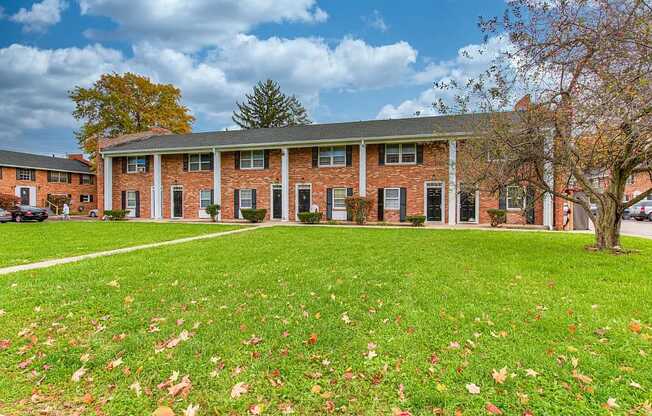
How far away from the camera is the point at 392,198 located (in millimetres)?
19859

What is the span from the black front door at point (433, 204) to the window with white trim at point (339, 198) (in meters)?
4.72

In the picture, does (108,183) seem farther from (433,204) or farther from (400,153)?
(433,204)

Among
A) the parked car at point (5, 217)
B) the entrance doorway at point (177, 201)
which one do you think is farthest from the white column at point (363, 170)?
the parked car at point (5, 217)

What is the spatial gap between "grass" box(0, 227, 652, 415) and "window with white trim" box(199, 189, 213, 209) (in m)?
16.9

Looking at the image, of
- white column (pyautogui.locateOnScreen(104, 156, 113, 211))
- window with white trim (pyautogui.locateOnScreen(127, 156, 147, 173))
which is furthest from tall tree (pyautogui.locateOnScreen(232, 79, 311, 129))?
white column (pyautogui.locateOnScreen(104, 156, 113, 211))

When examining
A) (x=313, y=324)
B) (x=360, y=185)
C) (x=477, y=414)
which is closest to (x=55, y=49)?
(x=360, y=185)

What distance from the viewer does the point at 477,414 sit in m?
2.53

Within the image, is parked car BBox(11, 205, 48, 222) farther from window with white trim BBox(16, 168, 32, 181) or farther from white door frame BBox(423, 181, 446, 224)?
white door frame BBox(423, 181, 446, 224)

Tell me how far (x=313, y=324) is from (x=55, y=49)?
22.9m

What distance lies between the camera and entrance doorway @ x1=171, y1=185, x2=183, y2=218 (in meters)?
23.9

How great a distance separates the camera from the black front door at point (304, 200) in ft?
70.1

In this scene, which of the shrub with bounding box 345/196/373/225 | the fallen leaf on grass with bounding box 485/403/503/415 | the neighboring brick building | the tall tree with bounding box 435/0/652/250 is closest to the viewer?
the fallen leaf on grass with bounding box 485/403/503/415

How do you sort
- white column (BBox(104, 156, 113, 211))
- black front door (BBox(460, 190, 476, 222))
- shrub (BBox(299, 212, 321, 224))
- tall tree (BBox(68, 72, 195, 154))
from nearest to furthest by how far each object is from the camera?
black front door (BBox(460, 190, 476, 222)), shrub (BBox(299, 212, 321, 224)), white column (BBox(104, 156, 113, 211)), tall tree (BBox(68, 72, 195, 154))

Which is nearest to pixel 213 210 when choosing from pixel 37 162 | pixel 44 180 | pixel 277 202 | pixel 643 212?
pixel 277 202
